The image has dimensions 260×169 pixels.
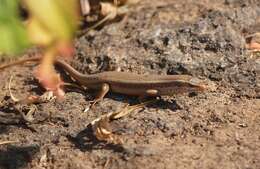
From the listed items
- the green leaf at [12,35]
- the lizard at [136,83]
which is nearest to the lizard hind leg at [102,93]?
the lizard at [136,83]

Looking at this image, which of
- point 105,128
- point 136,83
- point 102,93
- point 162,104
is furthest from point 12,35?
point 136,83

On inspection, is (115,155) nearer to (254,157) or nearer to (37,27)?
(254,157)

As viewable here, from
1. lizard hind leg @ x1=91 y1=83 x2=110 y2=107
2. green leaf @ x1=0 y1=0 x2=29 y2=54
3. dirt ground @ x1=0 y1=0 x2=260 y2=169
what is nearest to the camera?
green leaf @ x1=0 y1=0 x2=29 y2=54

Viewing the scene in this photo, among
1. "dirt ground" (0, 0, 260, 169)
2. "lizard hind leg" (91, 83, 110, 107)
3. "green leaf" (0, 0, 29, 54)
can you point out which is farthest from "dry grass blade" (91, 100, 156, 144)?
"green leaf" (0, 0, 29, 54)

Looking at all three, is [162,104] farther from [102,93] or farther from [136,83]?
[102,93]

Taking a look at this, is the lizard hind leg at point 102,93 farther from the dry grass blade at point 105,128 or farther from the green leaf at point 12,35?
the green leaf at point 12,35

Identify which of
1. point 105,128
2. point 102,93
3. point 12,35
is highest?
point 12,35

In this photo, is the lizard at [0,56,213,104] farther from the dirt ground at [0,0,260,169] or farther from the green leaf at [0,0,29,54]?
the green leaf at [0,0,29,54]
